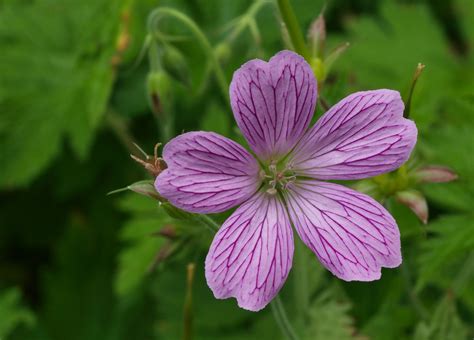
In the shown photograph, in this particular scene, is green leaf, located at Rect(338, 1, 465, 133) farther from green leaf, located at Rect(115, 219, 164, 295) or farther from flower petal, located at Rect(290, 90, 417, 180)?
flower petal, located at Rect(290, 90, 417, 180)

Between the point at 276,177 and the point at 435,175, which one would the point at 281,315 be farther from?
the point at 435,175

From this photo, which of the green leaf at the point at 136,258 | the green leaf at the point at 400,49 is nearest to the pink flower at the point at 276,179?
the green leaf at the point at 136,258

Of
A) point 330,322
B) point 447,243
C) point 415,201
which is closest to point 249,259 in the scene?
point 415,201

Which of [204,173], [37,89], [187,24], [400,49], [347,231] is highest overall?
[187,24]

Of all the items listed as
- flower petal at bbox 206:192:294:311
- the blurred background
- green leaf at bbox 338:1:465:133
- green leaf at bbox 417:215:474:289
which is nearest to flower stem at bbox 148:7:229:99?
the blurred background

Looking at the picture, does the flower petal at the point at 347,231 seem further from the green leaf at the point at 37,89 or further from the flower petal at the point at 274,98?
the green leaf at the point at 37,89

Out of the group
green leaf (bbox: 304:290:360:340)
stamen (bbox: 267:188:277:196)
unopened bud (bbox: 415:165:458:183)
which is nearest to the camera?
stamen (bbox: 267:188:277:196)
